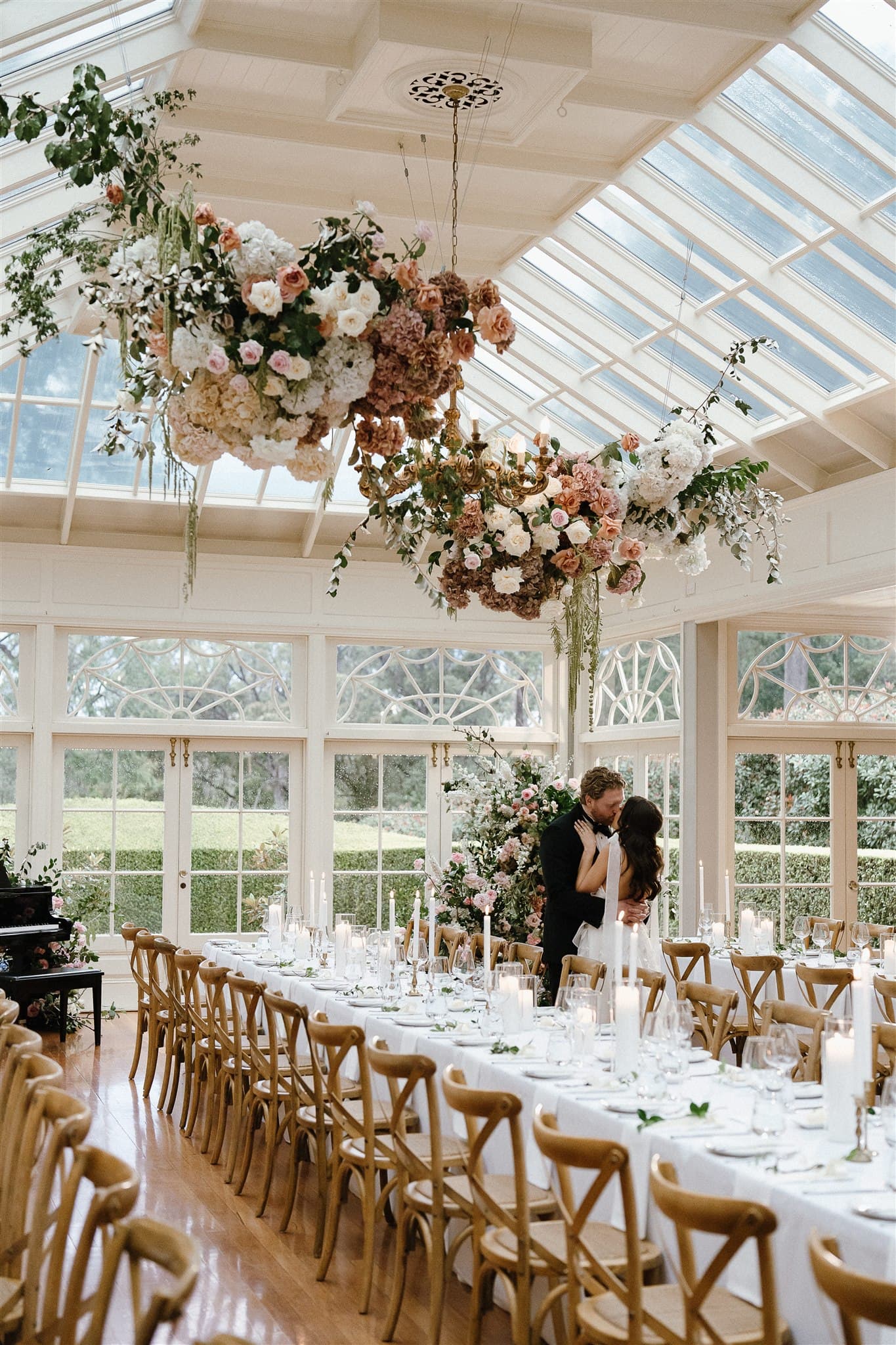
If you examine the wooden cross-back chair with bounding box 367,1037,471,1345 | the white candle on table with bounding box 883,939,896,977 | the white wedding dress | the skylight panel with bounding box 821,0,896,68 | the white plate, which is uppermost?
the skylight panel with bounding box 821,0,896,68

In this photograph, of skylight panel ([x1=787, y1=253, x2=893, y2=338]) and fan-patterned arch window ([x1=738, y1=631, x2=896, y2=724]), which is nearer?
skylight panel ([x1=787, y1=253, x2=893, y2=338])

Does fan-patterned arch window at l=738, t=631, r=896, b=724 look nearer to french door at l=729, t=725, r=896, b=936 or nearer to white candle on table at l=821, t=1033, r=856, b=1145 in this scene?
french door at l=729, t=725, r=896, b=936

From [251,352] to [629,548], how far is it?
229cm

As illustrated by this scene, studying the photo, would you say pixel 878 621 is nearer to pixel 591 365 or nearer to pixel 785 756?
pixel 785 756

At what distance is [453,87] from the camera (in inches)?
232

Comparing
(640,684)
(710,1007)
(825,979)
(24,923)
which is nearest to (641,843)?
(710,1007)

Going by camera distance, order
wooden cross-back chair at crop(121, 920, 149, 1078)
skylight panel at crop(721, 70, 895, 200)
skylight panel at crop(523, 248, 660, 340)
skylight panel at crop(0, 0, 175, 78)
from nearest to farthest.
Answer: skylight panel at crop(0, 0, 175, 78) < skylight panel at crop(721, 70, 895, 200) < wooden cross-back chair at crop(121, 920, 149, 1078) < skylight panel at crop(523, 248, 660, 340)

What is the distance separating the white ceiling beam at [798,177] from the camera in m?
6.64

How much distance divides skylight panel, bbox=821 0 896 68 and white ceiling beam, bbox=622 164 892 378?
161 centimetres

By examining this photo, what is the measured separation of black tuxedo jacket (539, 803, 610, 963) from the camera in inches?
268

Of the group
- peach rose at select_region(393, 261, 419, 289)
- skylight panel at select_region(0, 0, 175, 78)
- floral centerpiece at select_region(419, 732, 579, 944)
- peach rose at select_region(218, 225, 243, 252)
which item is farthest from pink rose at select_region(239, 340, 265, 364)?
floral centerpiece at select_region(419, 732, 579, 944)

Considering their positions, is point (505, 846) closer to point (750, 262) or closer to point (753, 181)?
point (750, 262)

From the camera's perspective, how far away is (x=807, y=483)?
911cm

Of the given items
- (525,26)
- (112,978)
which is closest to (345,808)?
(112,978)
